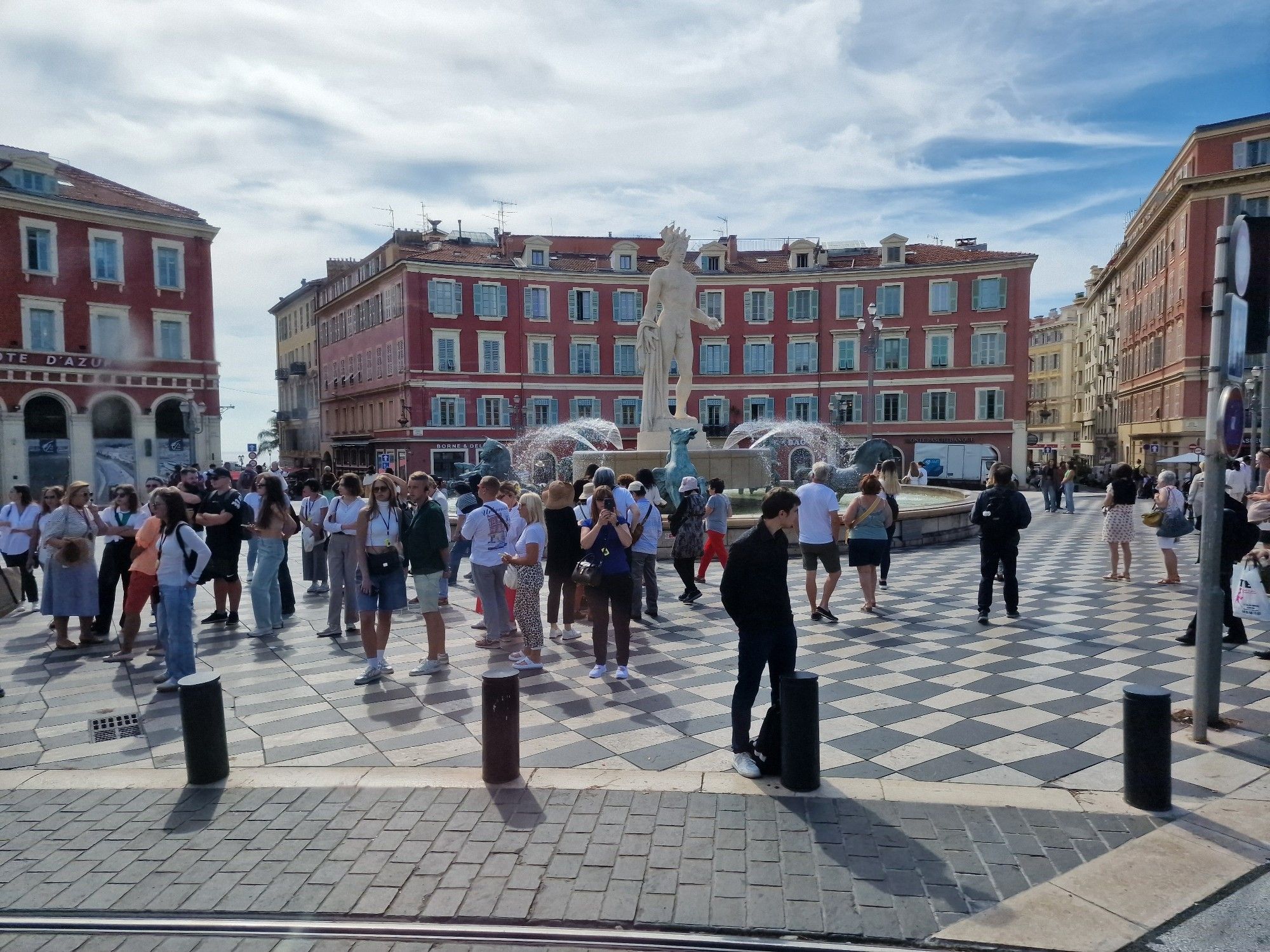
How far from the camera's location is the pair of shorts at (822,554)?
8.98m

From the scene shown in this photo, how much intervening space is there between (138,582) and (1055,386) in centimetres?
9079

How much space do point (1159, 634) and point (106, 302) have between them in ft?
120

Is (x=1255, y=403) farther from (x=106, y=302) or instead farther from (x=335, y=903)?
(x=106, y=302)

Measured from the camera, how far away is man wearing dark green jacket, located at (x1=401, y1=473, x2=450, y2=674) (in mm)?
7309

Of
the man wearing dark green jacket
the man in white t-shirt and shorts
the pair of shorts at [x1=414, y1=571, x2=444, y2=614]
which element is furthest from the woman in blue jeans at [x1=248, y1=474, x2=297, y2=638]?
the man in white t-shirt and shorts

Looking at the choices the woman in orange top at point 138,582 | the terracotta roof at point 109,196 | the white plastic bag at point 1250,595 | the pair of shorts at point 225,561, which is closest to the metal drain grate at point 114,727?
the woman in orange top at point 138,582

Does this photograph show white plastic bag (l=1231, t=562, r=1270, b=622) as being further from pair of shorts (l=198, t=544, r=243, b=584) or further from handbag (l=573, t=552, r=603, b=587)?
pair of shorts (l=198, t=544, r=243, b=584)

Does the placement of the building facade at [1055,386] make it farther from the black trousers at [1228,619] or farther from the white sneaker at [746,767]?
the white sneaker at [746,767]

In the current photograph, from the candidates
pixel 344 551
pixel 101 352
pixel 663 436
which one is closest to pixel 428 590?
pixel 344 551

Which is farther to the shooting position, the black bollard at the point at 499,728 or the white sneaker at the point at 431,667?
the white sneaker at the point at 431,667

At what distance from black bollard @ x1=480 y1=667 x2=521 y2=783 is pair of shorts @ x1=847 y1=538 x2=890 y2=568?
5.40 m

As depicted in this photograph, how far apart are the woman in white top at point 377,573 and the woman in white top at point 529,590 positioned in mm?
991

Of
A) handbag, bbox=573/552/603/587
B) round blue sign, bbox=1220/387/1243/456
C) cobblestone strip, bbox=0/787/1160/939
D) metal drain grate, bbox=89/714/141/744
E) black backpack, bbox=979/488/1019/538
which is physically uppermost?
round blue sign, bbox=1220/387/1243/456

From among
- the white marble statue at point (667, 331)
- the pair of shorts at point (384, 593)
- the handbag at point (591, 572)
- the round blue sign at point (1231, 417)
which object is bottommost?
the pair of shorts at point (384, 593)
